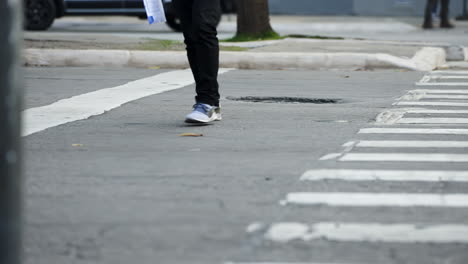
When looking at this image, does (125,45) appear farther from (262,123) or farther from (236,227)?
(236,227)

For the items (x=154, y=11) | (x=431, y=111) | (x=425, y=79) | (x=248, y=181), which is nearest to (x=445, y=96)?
(x=431, y=111)

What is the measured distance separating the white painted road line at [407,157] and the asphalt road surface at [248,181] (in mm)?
12

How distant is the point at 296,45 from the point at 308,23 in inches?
459

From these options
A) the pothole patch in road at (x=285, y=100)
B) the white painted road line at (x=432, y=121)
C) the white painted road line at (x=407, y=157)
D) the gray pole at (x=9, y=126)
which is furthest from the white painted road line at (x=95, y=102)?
the gray pole at (x=9, y=126)

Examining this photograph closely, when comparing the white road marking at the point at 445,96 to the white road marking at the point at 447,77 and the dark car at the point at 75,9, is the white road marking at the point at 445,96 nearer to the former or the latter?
the white road marking at the point at 447,77

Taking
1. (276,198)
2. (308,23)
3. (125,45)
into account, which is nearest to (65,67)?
(125,45)

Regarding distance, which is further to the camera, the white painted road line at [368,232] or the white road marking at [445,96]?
the white road marking at [445,96]

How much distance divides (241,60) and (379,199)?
8.39 m

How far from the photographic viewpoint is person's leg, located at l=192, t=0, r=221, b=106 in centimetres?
696

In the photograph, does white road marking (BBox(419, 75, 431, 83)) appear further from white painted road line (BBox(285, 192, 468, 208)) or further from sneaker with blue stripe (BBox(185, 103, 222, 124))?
white painted road line (BBox(285, 192, 468, 208))

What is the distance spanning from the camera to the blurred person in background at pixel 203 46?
6.97 metres

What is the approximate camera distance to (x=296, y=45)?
1450 centimetres

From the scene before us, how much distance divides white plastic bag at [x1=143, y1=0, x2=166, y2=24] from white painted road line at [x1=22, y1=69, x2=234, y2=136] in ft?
3.40

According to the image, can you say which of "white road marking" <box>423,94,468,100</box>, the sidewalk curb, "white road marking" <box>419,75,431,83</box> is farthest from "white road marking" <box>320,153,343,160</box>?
the sidewalk curb
